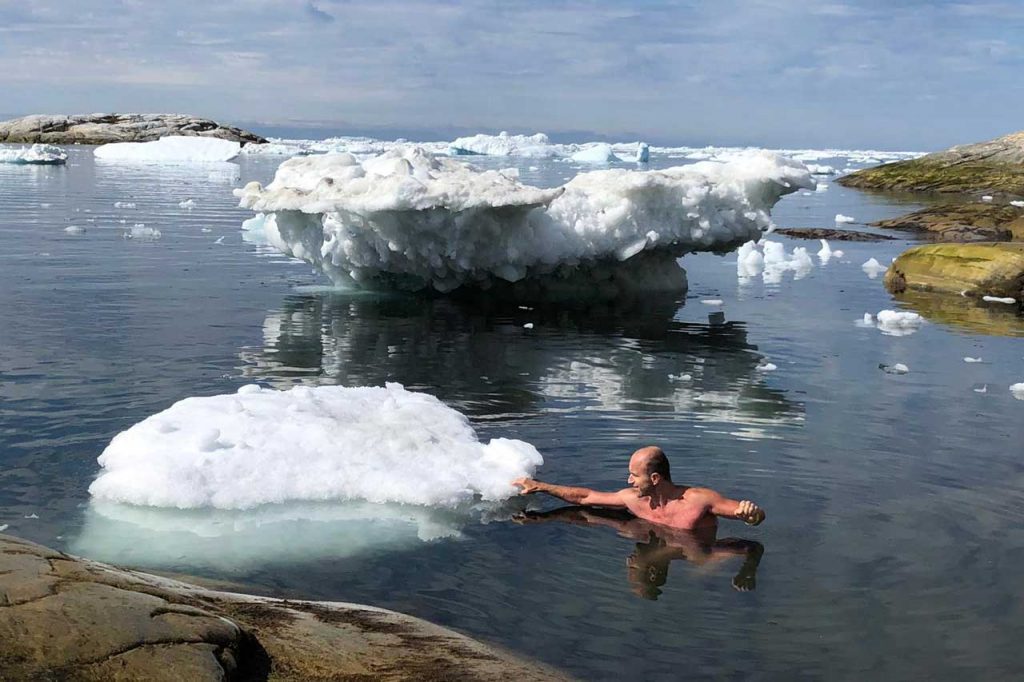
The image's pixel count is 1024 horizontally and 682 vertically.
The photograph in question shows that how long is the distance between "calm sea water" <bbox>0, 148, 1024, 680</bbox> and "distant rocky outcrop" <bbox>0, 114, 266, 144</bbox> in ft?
288

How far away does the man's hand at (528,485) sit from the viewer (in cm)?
877

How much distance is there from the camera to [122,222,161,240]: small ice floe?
2631cm

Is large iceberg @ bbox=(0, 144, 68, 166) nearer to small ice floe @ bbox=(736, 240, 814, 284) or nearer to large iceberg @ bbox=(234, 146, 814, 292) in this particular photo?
small ice floe @ bbox=(736, 240, 814, 284)

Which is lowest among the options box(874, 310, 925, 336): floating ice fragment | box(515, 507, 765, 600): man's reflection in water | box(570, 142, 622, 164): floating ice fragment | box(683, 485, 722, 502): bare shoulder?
box(515, 507, 765, 600): man's reflection in water

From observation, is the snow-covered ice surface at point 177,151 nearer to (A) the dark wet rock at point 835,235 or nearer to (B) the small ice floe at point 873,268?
(A) the dark wet rock at point 835,235

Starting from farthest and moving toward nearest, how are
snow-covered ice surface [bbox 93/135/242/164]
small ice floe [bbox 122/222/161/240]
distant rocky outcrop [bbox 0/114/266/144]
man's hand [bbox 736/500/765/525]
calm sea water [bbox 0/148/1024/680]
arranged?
1. distant rocky outcrop [bbox 0/114/266/144]
2. snow-covered ice surface [bbox 93/135/242/164]
3. small ice floe [bbox 122/222/161/240]
4. man's hand [bbox 736/500/765/525]
5. calm sea water [bbox 0/148/1024/680]

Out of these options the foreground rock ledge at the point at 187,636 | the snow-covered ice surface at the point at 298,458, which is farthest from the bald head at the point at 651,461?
the foreground rock ledge at the point at 187,636

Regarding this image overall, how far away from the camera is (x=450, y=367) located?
13.6 metres

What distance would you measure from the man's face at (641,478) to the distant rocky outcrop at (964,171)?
46.6 m

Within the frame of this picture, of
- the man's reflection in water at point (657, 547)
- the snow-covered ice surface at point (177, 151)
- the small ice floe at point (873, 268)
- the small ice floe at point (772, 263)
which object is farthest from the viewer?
the snow-covered ice surface at point (177, 151)

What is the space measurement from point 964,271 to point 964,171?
39.7 metres

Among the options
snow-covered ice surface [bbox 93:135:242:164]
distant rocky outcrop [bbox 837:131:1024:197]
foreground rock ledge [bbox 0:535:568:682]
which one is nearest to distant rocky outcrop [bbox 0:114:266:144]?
snow-covered ice surface [bbox 93:135:242:164]

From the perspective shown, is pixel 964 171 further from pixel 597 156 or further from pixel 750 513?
pixel 750 513

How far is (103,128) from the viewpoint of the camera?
105 metres
